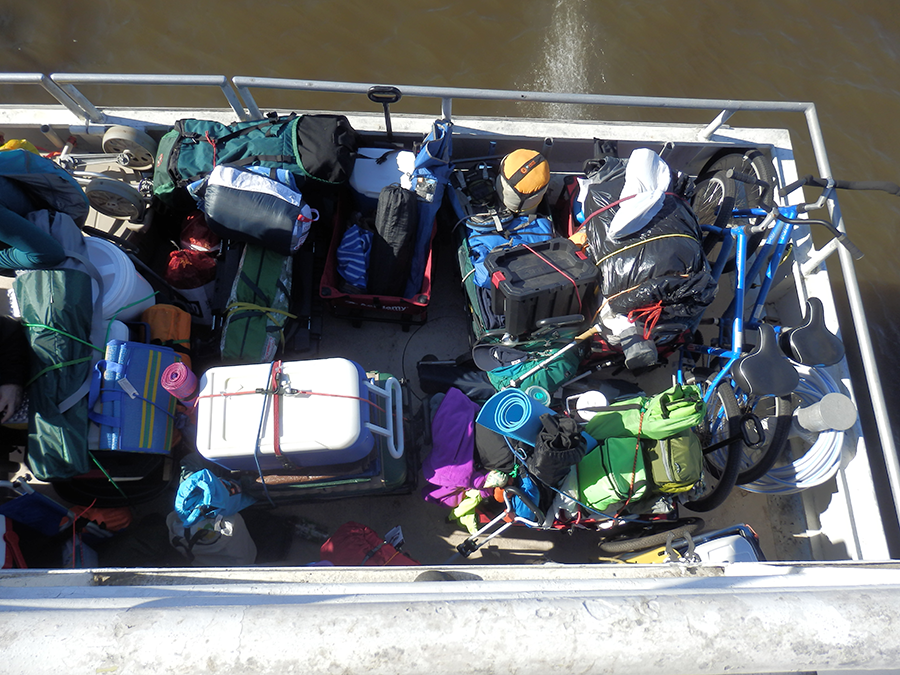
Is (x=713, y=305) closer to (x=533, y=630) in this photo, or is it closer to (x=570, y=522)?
(x=570, y=522)

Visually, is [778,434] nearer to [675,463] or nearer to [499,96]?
[675,463]

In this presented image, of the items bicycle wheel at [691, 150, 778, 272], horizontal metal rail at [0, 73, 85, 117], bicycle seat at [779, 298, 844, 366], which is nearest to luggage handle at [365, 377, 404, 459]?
bicycle seat at [779, 298, 844, 366]

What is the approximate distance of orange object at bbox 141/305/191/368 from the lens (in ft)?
11.1

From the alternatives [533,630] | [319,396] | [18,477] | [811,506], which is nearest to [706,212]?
[811,506]

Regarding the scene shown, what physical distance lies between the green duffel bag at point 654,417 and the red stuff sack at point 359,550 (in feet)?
4.89

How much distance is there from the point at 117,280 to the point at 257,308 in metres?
0.86

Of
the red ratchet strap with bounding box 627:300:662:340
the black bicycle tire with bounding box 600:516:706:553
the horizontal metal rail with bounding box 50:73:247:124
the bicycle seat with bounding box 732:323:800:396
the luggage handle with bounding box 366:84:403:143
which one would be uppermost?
the horizontal metal rail with bounding box 50:73:247:124

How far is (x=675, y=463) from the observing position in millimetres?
2971

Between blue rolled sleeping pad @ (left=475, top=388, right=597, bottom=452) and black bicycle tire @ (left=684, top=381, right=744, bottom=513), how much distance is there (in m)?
0.89

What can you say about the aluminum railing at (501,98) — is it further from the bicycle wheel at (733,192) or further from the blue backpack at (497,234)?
the blue backpack at (497,234)

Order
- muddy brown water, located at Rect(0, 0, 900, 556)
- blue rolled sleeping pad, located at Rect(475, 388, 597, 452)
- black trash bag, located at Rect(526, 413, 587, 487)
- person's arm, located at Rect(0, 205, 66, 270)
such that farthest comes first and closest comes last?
muddy brown water, located at Rect(0, 0, 900, 556) → blue rolled sleeping pad, located at Rect(475, 388, 597, 452) → black trash bag, located at Rect(526, 413, 587, 487) → person's arm, located at Rect(0, 205, 66, 270)

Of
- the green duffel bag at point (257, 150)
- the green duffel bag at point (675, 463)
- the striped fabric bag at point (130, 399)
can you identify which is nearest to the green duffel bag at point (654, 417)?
the green duffel bag at point (675, 463)

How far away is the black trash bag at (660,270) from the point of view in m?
3.46

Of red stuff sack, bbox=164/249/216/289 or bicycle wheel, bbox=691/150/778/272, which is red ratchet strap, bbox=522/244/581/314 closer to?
bicycle wheel, bbox=691/150/778/272
